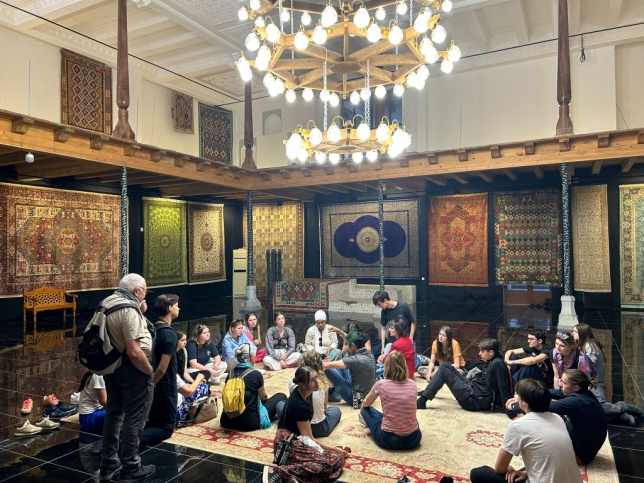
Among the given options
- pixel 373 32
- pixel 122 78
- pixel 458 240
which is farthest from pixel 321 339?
pixel 458 240

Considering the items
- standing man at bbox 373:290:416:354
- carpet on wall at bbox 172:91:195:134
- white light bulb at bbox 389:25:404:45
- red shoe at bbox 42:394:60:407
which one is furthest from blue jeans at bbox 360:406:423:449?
carpet on wall at bbox 172:91:195:134

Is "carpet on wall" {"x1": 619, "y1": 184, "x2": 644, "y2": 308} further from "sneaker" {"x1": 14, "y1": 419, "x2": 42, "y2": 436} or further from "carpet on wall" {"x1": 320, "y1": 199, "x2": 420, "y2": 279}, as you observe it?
"sneaker" {"x1": 14, "y1": 419, "x2": 42, "y2": 436}

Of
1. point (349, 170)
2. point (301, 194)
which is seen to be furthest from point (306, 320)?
point (301, 194)

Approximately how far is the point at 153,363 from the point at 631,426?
153 inches

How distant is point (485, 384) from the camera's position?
4355 millimetres

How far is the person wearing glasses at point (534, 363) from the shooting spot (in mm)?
4230

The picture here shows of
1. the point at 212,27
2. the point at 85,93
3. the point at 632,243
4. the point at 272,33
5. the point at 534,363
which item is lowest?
the point at 534,363

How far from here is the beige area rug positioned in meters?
3.10

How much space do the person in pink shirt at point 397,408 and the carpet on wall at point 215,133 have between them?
12.5m

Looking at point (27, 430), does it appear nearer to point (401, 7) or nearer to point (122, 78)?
point (401, 7)

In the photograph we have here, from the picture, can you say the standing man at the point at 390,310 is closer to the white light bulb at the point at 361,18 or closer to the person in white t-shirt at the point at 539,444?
the white light bulb at the point at 361,18

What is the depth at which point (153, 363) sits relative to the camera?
131 inches

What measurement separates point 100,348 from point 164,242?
10.7m

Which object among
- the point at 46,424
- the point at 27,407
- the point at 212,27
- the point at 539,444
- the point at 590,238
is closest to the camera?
the point at 539,444
